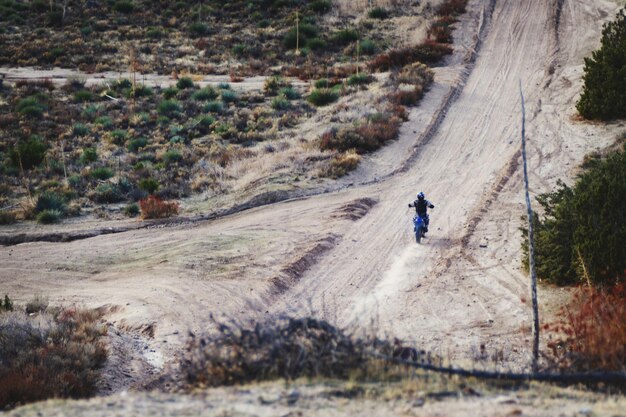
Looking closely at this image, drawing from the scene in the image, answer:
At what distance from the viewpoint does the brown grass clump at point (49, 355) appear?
1107 centimetres

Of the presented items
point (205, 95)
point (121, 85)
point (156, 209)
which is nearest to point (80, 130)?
point (205, 95)

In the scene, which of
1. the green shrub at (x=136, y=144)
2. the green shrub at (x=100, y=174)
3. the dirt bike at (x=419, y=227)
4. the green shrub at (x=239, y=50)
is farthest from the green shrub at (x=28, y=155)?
the green shrub at (x=239, y=50)

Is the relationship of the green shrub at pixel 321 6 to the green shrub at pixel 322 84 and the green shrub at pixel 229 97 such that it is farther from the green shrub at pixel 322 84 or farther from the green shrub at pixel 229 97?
the green shrub at pixel 229 97

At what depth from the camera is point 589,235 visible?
13.8m

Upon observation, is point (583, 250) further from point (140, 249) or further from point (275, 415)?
point (140, 249)

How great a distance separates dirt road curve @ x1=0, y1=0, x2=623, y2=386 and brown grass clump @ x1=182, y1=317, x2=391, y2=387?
3.09ft

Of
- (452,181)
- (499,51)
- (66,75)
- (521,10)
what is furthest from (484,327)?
(66,75)

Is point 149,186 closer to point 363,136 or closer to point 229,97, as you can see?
point 363,136

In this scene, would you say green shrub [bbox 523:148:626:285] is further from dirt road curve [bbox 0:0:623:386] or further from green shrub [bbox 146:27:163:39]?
green shrub [bbox 146:27:163:39]

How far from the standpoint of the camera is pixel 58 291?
1662 centimetres

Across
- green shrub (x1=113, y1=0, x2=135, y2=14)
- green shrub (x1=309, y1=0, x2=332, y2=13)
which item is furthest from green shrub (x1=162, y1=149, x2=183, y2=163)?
green shrub (x1=113, y1=0, x2=135, y2=14)

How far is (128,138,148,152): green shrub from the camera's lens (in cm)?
2933

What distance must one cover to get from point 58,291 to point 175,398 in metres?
9.72

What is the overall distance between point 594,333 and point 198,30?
45839mm
